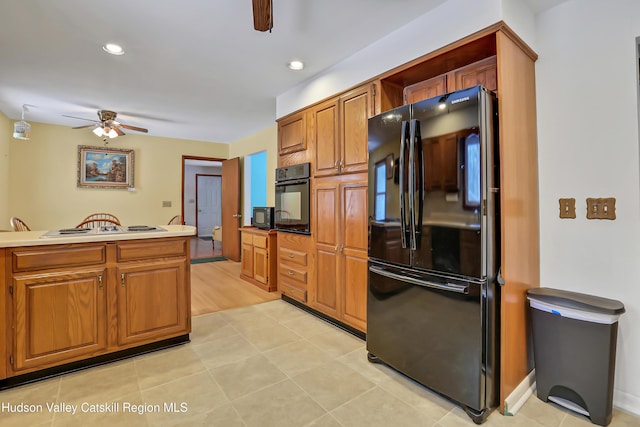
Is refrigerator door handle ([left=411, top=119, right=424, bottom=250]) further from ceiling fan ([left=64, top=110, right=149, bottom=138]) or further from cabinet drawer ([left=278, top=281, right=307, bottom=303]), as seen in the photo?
ceiling fan ([left=64, top=110, right=149, bottom=138])

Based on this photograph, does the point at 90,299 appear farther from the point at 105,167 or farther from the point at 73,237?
the point at 105,167

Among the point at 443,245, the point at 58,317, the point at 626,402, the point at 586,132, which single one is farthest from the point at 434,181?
the point at 58,317

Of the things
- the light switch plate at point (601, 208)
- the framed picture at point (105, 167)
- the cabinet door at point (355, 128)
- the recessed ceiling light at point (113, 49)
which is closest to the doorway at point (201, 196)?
the framed picture at point (105, 167)

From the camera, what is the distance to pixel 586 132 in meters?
1.86

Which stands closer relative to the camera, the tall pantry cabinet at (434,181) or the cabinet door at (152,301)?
the tall pantry cabinet at (434,181)

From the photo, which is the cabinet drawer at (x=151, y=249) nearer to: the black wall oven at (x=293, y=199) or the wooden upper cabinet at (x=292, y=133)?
the black wall oven at (x=293, y=199)

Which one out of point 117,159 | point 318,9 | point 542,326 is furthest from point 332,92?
→ point 117,159

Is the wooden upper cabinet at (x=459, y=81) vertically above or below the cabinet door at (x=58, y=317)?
above

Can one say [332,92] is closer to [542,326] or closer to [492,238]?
[492,238]

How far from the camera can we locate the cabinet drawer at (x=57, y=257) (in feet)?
6.29

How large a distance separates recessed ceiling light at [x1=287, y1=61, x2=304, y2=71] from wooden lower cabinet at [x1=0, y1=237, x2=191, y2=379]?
6.23ft

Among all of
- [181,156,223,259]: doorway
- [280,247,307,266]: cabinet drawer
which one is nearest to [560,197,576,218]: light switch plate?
[280,247,307,266]: cabinet drawer

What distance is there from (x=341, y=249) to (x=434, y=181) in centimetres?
122

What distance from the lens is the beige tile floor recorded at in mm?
1664
